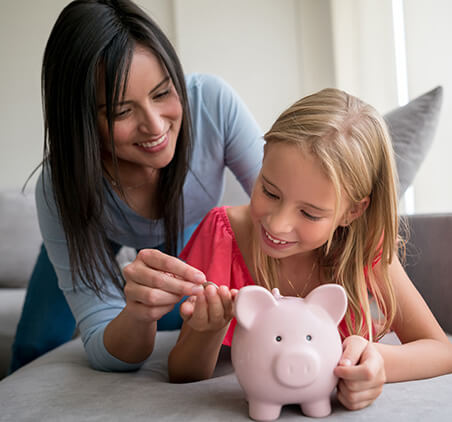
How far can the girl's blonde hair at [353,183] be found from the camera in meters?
0.85

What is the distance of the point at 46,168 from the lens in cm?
117

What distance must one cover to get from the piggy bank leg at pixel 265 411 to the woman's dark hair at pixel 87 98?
55 centimetres

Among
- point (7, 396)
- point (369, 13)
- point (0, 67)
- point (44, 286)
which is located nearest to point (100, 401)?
point (7, 396)

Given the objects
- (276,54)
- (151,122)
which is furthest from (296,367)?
(276,54)

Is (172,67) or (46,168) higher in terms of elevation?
(172,67)

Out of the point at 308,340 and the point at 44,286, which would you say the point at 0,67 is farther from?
the point at 308,340

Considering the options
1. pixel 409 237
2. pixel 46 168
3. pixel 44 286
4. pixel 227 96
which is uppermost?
pixel 227 96

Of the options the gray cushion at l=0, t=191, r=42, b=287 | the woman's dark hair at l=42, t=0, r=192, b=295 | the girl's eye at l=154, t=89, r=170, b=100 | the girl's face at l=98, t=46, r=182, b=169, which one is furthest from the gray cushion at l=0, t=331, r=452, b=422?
the gray cushion at l=0, t=191, r=42, b=287

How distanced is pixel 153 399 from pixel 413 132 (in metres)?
1.04

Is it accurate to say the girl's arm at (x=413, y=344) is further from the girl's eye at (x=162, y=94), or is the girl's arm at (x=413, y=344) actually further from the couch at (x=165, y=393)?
the girl's eye at (x=162, y=94)

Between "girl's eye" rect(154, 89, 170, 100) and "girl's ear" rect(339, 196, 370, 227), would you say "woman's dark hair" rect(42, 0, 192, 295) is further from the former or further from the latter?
"girl's ear" rect(339, 196, 370, 227)

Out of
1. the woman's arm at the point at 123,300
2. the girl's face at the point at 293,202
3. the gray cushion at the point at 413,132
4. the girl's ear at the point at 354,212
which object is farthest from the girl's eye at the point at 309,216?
the gray cushion at the point at 413,132

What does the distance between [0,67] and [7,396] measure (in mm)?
2587

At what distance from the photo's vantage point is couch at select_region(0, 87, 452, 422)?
73cm
